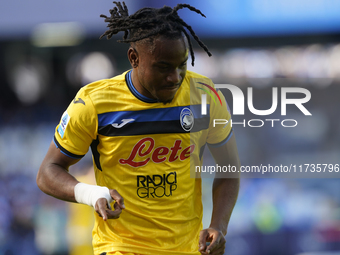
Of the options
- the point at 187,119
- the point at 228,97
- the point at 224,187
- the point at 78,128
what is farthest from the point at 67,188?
the point at 228,97

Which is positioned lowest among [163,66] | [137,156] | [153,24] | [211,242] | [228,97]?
[211,242]

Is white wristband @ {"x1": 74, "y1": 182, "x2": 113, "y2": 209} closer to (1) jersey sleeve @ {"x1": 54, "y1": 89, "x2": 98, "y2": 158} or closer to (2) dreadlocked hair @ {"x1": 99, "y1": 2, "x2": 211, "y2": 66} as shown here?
(1) jersey sleeve @ {"x1": 54, "y1": 89, "x2": 98, "y2": 158}

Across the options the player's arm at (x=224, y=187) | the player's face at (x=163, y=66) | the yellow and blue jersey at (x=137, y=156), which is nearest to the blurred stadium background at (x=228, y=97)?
the player's arm at (x=224, y=187)

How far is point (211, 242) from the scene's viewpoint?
2.59m

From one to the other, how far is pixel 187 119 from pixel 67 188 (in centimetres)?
86

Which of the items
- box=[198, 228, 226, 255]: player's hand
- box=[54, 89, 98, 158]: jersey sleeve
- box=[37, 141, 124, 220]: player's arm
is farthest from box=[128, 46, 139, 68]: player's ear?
box=[198, 228, 226, 255]: player's hand

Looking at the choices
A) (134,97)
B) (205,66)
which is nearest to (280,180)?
(205,66)

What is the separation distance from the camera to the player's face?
2576mm

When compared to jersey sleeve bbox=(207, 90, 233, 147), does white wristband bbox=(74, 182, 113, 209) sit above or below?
below

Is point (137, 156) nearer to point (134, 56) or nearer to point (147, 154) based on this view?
point (147, 154)

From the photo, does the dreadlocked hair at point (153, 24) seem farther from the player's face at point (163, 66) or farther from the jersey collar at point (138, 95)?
the jersey collar at point (138, 95)

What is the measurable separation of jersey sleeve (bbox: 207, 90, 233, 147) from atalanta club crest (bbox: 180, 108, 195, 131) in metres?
0.17

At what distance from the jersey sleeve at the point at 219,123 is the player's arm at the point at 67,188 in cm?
95

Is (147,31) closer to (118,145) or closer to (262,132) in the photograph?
(118,145)
